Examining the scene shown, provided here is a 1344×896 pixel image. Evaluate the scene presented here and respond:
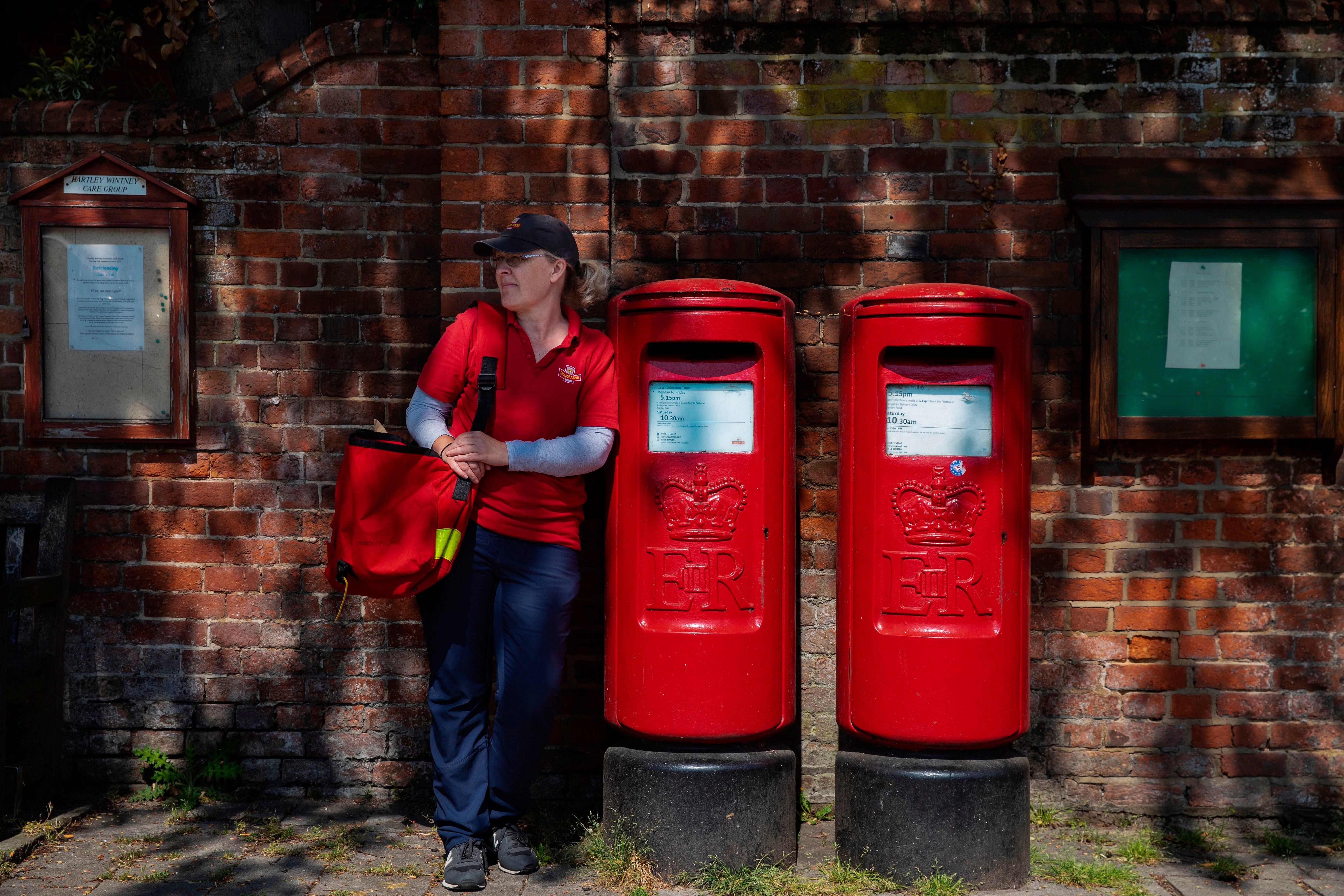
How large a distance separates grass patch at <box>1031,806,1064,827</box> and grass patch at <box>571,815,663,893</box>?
145 centimetres

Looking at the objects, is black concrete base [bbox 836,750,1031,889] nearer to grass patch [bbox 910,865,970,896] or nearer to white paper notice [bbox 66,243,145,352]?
grass patch [bbox 910,865,970,896]

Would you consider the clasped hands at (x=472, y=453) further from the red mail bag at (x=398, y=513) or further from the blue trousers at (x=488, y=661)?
the blue trousers at (x=488, y=661)

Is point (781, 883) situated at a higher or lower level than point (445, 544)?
lower

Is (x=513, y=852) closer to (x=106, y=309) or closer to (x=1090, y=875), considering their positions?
(x=1090, y=875)

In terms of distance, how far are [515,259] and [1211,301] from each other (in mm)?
2446

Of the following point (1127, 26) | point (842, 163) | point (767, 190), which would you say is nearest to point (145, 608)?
point (767, 190)

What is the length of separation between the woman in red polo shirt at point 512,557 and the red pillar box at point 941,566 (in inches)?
32.5

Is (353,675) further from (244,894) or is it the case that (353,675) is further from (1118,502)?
(1118,502)

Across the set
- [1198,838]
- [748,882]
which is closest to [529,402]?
[748,882]

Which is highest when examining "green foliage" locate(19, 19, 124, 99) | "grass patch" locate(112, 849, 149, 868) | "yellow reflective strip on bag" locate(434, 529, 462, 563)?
"green foliage" locate(19, 19, 124, 99)

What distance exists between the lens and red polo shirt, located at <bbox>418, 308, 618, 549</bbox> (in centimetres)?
301

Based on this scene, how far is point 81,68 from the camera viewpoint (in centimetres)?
401

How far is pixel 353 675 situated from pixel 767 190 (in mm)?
2365

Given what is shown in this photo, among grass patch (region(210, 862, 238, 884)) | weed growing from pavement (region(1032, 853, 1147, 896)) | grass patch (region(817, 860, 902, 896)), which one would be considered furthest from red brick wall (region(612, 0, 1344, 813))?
grass patch (region(210, 862, 238, 884))
